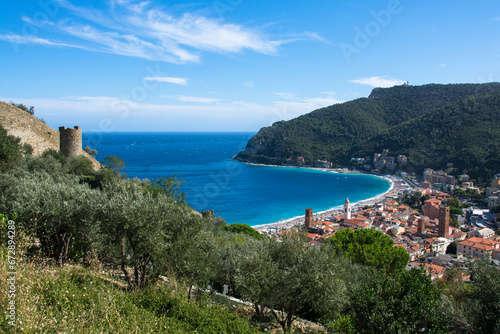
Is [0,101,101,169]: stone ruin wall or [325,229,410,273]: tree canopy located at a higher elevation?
[0,101,101,169]: stone ruin wall

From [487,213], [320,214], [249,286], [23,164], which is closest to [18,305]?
[249,286]

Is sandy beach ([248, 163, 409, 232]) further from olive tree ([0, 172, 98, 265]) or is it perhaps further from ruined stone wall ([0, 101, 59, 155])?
olive tree ([0, 172, 98, 265])

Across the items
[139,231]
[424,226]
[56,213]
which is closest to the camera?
[139,231]

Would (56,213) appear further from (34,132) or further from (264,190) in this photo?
(264,190)

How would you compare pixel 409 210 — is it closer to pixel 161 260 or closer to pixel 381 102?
pixel 161 260

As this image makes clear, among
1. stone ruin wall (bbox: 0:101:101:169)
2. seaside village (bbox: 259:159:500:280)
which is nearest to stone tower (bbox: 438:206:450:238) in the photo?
seaside village (bbox: 259:159:500:280)

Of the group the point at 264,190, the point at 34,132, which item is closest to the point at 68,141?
the point at 34,132
